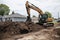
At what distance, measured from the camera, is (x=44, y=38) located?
2153cm

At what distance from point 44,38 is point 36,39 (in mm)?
1158

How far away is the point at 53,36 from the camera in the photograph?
2252 centimetres

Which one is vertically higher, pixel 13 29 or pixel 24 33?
pixel 13 29

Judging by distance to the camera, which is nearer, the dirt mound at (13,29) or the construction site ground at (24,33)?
the construction site ground at (24,33)

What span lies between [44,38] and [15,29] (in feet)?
18.9

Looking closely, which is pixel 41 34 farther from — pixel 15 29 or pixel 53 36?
pixel 15 29

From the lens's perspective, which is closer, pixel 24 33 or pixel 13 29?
pixel 13 29

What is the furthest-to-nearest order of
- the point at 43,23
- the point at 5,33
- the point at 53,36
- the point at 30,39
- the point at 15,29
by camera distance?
the point at 43,23
the point at 15,29
the point at 5,33
the point at 53,36
the point at 30,39

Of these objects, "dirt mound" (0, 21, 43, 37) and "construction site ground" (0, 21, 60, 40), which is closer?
"construction site ground" (0, 21, 60, 40)

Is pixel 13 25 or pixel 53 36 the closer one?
pixel 53 36

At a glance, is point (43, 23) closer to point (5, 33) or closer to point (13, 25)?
point (13, 25)

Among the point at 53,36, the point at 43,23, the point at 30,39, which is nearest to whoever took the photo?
the point at 30,39

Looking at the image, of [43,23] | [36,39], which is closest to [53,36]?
[36,39]

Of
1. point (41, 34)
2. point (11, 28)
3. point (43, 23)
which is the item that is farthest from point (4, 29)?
point (43, 23)
